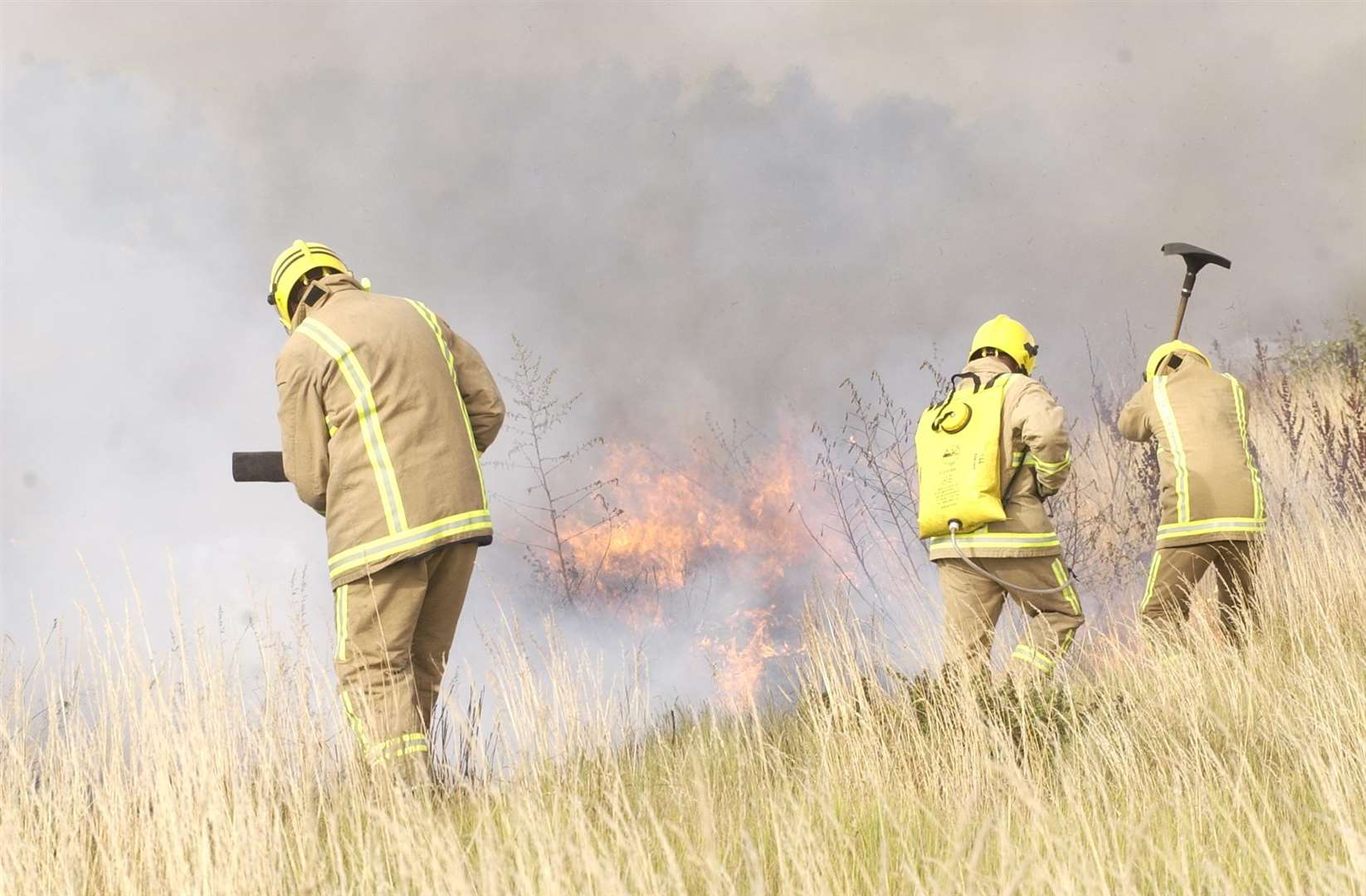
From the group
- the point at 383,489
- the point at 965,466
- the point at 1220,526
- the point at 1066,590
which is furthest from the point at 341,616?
the point at 1220,526

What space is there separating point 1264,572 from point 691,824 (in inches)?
189

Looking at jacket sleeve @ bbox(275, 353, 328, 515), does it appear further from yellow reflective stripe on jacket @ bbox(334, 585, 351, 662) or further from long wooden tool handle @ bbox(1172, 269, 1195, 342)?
long wooden tool handle @ bbox(1172, 269, 1195, 342)

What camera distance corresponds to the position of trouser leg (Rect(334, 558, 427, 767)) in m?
3.87

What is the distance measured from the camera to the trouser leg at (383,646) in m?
3.87

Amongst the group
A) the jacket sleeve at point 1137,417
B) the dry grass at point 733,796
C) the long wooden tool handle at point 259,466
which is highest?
the long wooden tool handle at point 259,466

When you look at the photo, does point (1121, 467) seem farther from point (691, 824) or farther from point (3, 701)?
point (3, 701)

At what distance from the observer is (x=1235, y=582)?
19.8 feet

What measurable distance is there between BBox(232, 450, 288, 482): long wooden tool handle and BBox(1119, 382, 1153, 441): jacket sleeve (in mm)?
4217

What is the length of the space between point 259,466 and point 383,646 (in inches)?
34.9

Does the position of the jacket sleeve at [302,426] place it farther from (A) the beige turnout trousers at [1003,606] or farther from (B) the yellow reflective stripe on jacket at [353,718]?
(A) the beige turnout trousers at [1003,606]

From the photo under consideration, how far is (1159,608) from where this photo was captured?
6098 mm

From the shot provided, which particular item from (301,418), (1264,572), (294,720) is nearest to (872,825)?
(294,720)

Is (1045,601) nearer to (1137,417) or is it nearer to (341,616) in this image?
(1137,417)

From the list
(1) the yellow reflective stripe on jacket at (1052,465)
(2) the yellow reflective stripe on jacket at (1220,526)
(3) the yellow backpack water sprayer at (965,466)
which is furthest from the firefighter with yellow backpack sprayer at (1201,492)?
(1) the yellow reflective stripe on jacket at (1052,465)
